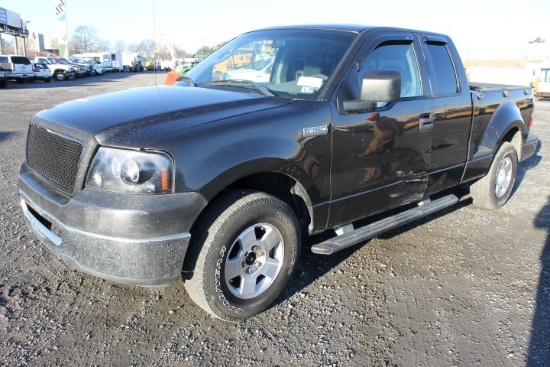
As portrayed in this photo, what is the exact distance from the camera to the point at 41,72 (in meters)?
29.7

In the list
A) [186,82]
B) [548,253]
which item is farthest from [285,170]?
[548,253]

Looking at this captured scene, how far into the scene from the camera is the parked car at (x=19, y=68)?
26297 mm

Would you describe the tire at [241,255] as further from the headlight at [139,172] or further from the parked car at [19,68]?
the parked car at [19,68]

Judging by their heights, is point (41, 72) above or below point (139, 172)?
below

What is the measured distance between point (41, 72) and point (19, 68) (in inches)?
89.7

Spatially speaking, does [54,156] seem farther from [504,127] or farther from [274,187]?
[504,127]

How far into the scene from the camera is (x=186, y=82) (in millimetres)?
4004

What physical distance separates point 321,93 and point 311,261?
150 cm

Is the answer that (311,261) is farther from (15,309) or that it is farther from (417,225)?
(15,309)

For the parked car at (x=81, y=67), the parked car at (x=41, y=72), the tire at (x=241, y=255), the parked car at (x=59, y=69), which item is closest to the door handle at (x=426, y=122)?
the tire at (x=241, y=255)

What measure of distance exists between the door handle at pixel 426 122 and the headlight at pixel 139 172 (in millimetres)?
2318

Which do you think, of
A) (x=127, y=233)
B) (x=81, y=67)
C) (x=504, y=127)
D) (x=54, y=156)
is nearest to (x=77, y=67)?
(x=81, y=67)

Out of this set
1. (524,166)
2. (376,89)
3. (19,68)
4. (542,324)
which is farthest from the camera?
(19,68)

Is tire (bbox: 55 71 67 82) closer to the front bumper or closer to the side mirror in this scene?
the front bumper
